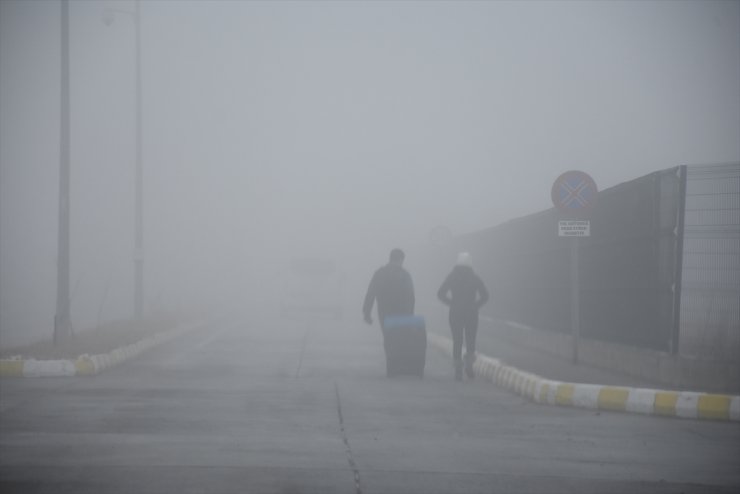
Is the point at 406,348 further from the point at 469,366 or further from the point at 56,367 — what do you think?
the point at 56,367

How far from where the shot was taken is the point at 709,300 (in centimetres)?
1434

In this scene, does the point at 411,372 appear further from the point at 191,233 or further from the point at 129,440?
the point at 191,233

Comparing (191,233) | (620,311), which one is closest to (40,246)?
(191,233)

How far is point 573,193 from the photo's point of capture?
1722 centimetres

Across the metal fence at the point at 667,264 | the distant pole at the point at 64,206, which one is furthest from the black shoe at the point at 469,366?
the distant pole at the point at 64,206

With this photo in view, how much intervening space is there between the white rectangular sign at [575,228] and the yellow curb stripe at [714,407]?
5001 mm

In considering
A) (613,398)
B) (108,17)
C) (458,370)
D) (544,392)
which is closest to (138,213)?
(108,17)

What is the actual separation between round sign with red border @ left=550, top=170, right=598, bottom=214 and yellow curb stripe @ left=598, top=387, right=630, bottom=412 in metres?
4.33

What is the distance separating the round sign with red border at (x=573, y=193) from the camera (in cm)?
1716

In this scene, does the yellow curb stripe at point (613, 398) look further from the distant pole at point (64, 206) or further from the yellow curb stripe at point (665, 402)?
the distant pole at point (64, 206)

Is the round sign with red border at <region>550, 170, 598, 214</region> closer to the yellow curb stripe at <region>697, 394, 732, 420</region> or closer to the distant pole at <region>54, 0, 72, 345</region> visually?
the yellow curb stripe at <region>697, 394, 732, 420</region>

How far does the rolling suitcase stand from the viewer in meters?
17.6

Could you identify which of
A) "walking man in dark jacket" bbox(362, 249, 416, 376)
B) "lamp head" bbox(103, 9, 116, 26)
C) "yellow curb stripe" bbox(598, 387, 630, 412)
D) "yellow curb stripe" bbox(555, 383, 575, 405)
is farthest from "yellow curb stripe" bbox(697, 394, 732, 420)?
"lamp head" bbox(103, 9, 116, 26)

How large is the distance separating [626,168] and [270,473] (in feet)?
313
